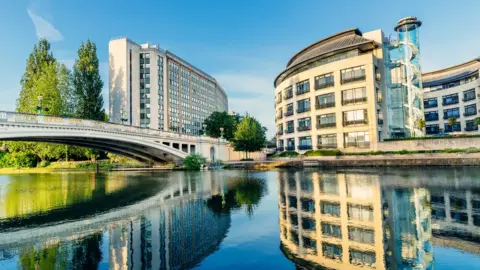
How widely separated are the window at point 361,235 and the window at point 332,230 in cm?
32

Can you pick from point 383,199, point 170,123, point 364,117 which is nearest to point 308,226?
point 383,199

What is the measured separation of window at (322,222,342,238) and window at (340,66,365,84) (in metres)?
44.9

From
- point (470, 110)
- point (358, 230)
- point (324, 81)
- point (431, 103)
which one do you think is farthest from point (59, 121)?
point (431, 103)

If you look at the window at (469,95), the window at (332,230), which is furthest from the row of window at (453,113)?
the window at (332,230)

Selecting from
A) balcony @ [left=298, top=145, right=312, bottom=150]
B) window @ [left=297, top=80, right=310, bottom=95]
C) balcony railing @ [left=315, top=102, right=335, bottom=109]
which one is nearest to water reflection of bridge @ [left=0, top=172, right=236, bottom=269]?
balcony railing @ [left=315, top=102, right=335, bottom=109]

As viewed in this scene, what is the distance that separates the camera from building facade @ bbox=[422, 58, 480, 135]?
64.9 metres

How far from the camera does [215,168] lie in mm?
49312

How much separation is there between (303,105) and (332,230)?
50.6 metres

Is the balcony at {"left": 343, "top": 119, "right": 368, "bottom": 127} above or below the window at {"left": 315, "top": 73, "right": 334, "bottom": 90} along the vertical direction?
below

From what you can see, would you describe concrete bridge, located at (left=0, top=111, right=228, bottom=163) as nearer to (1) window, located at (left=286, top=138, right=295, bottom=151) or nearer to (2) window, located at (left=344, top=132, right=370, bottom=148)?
(1) window, located at (left=286, top=138, right=295, bottom=151)

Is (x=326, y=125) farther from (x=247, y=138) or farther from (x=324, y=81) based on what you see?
(x=247, y=138)

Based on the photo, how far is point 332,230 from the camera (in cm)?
A: 967

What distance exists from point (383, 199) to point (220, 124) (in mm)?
73451

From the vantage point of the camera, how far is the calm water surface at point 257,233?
7.26 m
